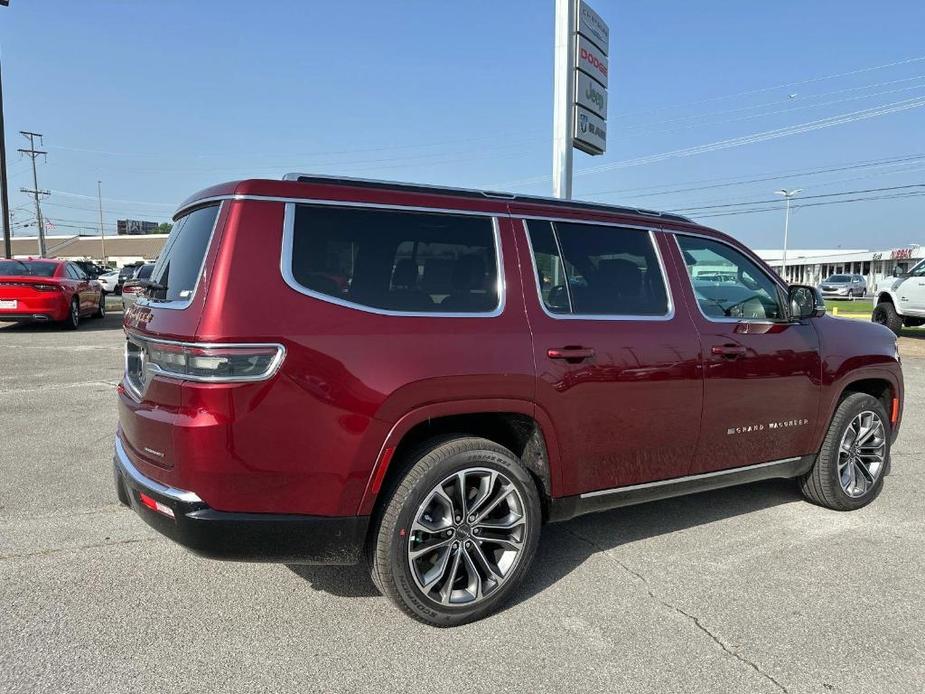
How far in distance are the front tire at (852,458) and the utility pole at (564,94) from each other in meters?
7.03

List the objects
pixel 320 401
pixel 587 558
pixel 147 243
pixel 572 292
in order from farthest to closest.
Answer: pixel 147 243 < pixel 587 558 < pixel 572 292 < pixel 320 401

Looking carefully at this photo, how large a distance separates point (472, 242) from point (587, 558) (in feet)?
6.02

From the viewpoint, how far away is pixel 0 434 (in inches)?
234

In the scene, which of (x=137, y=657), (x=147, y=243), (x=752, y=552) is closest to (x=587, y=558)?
(x=752, y=552)

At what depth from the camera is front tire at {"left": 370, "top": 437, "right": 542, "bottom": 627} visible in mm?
2852

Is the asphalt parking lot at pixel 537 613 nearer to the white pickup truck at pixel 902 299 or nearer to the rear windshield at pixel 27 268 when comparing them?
the rear windshield at pixel 27 268

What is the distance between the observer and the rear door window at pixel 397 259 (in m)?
2.75

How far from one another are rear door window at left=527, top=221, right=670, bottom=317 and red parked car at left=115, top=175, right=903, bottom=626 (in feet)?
0.04

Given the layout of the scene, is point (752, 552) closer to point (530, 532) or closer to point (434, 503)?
point (530, 532)

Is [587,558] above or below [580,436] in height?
below

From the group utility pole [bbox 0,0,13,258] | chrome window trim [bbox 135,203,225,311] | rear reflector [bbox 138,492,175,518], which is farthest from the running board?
utility pole [bbox 0,0,13,258]

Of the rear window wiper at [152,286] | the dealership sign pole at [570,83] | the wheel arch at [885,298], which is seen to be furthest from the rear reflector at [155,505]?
the wheel arch at [885,298]

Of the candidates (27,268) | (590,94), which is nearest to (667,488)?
(590,94)

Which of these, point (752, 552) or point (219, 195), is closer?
point (219, 195)
